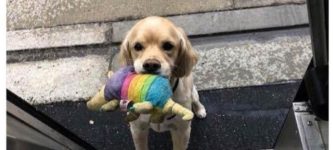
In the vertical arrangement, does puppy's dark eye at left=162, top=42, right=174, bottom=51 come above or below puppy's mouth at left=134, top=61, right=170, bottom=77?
above

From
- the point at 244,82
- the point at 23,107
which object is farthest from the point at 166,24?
the point at 244,82

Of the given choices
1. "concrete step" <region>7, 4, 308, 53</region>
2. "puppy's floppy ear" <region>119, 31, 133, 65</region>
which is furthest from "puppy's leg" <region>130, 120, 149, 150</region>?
"concrete step" <region>7, 4, 308, 53</region>

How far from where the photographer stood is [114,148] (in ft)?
9.28

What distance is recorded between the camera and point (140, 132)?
2391mm

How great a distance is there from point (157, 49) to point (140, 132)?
1.88 ft

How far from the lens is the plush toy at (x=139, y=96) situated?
5.46ft

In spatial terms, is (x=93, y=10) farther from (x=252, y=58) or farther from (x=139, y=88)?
(x=139, y=88)

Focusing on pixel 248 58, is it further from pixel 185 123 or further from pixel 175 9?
pixel 185 123

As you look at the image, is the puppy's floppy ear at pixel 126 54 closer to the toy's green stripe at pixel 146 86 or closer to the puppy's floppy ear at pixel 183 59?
the puppy's floppy ear at pixel 183 59

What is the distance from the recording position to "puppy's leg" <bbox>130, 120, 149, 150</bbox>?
Result: 2.29m

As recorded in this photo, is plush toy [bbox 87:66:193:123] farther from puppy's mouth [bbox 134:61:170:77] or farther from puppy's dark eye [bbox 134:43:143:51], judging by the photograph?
puppy's dark eye [bbox 134:43:143:51]

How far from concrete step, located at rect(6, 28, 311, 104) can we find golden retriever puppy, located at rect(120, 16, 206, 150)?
0.89m

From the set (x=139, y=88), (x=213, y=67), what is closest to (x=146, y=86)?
(x=139, y=88)

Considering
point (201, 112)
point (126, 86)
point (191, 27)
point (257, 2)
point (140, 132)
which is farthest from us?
point (257, 2)
